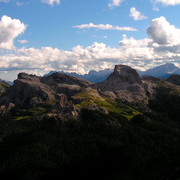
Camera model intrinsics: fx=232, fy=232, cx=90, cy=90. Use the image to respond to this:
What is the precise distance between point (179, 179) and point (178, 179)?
5.28 feet

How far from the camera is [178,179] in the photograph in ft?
409

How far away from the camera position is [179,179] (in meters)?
123
